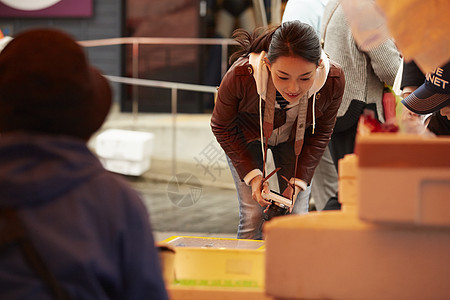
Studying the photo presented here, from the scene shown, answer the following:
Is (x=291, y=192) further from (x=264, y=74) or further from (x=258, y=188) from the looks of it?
(x=264, y=74)

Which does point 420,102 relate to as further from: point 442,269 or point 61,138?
point 61,138

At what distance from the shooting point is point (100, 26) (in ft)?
25.7

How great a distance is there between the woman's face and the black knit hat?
1111mm

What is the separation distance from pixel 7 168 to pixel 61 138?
0.10 meters

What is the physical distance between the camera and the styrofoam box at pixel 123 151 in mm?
5527

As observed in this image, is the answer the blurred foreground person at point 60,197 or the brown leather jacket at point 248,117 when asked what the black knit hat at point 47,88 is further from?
the brown leather jacket at point 248,117

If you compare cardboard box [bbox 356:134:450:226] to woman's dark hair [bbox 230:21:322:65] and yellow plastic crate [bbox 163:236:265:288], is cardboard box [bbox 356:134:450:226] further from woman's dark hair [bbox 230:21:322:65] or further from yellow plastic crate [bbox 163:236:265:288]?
woman's dark hair [bbox 230:21:322:65]

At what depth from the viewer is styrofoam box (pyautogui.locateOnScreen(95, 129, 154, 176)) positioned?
18.1 ft

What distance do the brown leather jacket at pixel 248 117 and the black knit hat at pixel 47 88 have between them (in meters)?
1.24

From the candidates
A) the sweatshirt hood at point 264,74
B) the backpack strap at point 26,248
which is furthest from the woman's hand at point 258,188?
the backpack strap at point 26,248

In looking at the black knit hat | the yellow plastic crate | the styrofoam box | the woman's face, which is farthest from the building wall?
the black knit hat

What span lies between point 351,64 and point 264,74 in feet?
3.25

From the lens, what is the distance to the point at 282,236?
1.27m

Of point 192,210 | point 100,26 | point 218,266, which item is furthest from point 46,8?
point 218,266
